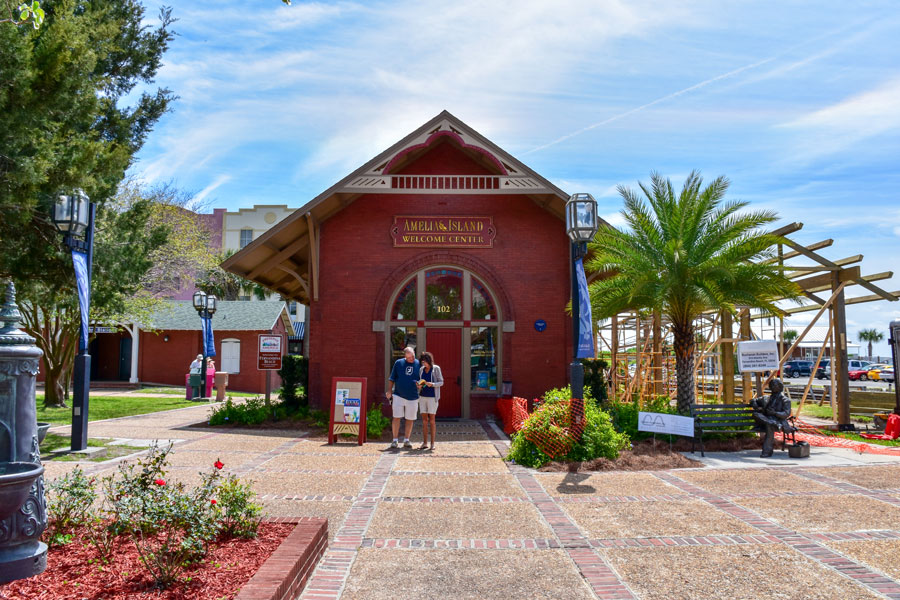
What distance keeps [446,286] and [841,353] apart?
9.00 metres

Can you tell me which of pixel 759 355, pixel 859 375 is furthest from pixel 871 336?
pixel 759 355

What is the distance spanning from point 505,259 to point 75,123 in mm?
9187

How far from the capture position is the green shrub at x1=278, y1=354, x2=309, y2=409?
15352 mm

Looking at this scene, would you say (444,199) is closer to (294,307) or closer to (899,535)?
(899,535)

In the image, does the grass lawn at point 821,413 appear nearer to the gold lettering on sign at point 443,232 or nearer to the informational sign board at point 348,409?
the gold lettering on sign at point 443,232

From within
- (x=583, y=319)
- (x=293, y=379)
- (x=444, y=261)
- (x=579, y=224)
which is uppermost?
(x=444, y=261)

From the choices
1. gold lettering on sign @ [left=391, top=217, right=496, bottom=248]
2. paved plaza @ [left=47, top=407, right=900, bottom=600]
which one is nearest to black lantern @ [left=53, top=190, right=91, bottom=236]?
paved plaza @ [left=47, top=407, right=900, bottom=600]

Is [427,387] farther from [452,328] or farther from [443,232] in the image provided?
[443,232]

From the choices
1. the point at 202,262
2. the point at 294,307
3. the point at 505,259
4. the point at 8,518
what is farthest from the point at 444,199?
the point at 294,307

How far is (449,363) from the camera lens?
15.3m

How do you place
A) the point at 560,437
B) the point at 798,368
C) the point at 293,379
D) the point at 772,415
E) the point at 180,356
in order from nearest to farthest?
the point at 560,437 → the point at 772,415 → the point at 293,379 → the point at 180,356 → the point at 798,368

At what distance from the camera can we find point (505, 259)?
50.2 ft

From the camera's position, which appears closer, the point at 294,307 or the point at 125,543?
the point at 125,543

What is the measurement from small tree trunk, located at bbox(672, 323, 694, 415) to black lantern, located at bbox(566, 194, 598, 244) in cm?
401
